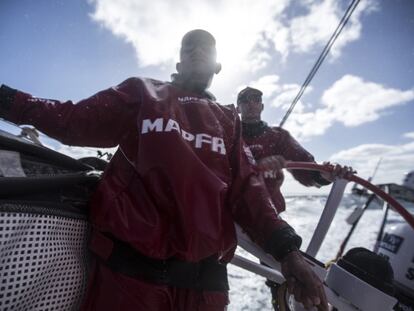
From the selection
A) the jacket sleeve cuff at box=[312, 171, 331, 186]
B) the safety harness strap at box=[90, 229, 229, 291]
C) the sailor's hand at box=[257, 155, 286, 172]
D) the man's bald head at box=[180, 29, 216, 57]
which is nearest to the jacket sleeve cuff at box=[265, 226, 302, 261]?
the safety harness strap at box=[90, 229, 229, 291]

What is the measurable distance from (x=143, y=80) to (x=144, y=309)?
997 millimetres

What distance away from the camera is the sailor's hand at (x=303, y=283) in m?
0.95

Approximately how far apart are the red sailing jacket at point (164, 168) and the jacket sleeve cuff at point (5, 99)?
0.6 inches

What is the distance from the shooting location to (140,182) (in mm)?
1152

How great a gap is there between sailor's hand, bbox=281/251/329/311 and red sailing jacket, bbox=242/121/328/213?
1.91m

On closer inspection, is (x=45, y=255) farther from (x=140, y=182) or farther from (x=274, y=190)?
(x=274, y=190)

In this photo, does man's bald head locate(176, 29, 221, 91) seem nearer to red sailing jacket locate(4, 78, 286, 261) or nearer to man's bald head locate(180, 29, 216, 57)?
man's bald head locate(180, 29, 216, 57)

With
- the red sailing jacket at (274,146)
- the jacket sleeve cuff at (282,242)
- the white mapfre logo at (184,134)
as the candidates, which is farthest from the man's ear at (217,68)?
the red sailing jacket at (274,146)

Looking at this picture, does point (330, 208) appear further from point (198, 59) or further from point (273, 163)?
point (198, 59)

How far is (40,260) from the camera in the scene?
35.1 inches

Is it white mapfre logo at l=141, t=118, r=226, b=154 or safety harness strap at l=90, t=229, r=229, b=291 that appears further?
white mapfre logo at l=141, t=118, r=226, b=154

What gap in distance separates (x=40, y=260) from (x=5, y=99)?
2.17 ft

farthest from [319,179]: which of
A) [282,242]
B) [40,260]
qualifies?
[40,260]

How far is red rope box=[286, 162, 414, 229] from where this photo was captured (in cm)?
158
